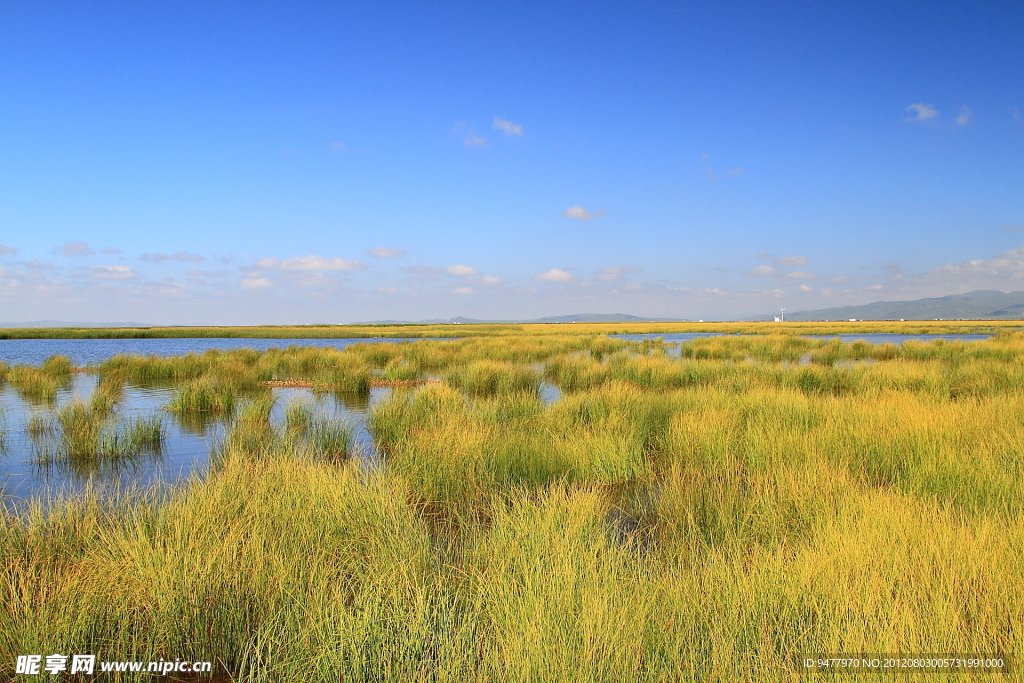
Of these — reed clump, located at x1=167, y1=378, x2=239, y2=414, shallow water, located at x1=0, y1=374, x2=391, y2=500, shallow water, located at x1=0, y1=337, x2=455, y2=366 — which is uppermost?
shallow water, located at x1=0, y1=337, x2=455, y2=366

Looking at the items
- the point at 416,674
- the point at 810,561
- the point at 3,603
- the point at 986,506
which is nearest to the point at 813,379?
the point at 986,506

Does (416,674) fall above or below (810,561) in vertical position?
below

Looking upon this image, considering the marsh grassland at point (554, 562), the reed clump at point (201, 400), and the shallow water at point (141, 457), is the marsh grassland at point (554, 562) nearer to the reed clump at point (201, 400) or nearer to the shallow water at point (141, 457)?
the shallow water at point (141, 457)

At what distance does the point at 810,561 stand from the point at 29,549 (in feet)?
16.5

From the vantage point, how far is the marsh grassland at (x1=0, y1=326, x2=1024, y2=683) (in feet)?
8.89

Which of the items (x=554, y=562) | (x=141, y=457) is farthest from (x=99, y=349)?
(x=554, y=562)

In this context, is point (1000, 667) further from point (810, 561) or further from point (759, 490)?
point (759, 490)

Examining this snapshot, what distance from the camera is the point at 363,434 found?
33.9 feet

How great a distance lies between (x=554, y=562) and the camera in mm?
3332

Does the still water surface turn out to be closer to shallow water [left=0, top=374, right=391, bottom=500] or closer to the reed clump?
shallow water [left=0, top=374, right=391, bottom=500]

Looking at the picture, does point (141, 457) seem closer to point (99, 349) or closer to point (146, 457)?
point (146, 457)

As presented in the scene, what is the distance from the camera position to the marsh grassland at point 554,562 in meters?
2.71

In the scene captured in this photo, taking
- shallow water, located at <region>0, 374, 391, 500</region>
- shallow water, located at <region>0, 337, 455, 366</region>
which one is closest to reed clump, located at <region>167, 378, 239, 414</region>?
shallow water, located at <region>0, 374, 391, 500</region>

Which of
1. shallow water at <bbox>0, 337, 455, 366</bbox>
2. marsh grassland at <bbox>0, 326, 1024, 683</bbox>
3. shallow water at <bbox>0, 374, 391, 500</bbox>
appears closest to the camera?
marsh grassland at <bbox>0, 326, 1024, 683</bbox>
